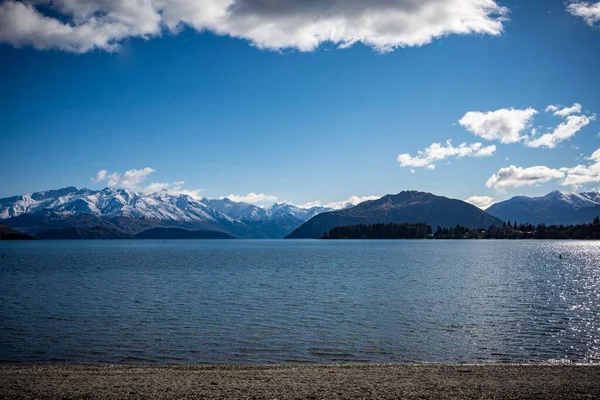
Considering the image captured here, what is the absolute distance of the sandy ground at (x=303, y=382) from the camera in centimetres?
2167

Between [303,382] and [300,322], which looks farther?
[300,322]

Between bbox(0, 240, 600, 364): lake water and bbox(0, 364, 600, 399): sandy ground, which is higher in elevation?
bbox(0, 364, 600, 399): sandy ground

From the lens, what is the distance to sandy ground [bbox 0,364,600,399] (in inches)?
853

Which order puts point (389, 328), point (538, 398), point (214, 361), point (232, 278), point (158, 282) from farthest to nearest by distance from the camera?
point (232, 278) → point (158, 282) → point (389, 328) → point (214, 361) → point (538, 398)

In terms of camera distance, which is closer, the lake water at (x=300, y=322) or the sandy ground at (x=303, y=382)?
the sandy ground at (x=303, y=382)

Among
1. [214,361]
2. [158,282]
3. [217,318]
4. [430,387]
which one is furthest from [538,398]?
[158,282]

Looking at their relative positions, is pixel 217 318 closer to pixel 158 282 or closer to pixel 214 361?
pixel 214 361

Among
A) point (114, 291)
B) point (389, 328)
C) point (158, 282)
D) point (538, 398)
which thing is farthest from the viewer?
point (158, 282)

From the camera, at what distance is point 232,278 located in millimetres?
91000

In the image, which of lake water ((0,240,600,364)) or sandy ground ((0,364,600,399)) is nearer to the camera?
sandy ground ((0,364,600,399))

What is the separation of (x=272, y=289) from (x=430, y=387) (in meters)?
50.8

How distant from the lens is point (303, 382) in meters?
24.4

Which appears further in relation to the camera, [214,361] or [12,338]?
[12,338]

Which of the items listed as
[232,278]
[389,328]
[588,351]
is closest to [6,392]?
[389,328]
